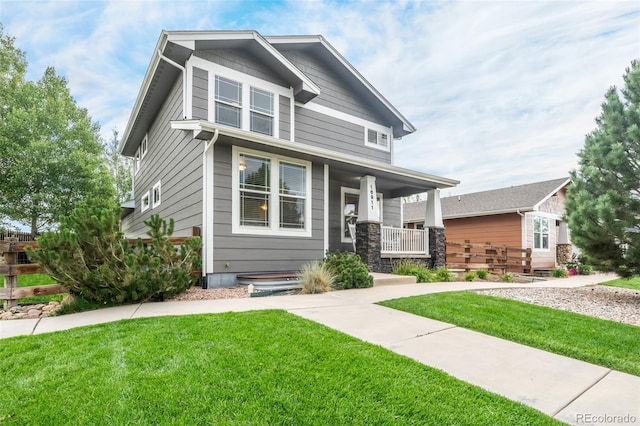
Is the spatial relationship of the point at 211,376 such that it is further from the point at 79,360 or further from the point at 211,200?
the point at 211,200

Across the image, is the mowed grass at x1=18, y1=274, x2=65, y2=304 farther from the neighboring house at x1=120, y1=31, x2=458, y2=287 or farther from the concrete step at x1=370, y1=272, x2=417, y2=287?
the concrete step at x1=370, y1=272, x2=417, y2=287

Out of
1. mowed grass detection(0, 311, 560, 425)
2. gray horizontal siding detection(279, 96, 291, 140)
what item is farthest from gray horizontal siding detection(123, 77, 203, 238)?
mowed grass detection(0, 311, 560, 425)

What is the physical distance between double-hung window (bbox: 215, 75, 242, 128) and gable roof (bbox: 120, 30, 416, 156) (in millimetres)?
877

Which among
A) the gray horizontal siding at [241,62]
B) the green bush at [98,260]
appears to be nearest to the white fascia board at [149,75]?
the gray horizontal siding at [241,62]

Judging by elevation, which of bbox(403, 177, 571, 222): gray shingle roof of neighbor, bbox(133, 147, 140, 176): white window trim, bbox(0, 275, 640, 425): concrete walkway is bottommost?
bbox(0, 275, 640, 425): concrete walkway

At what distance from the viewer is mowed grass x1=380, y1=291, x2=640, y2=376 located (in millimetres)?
3352

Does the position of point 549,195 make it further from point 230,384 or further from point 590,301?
point 230,384

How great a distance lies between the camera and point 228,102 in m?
8.21

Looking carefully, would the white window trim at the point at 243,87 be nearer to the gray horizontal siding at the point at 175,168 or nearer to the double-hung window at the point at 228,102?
the double-hung window at the point at 228,102

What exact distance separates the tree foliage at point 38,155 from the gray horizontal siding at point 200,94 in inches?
366

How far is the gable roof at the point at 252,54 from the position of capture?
754 centimetres

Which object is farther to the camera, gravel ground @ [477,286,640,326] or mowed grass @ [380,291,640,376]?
gravel ground @ [477,286,640,326]

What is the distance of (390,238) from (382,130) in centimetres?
418

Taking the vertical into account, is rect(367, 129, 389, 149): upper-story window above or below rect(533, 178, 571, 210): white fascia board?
above
